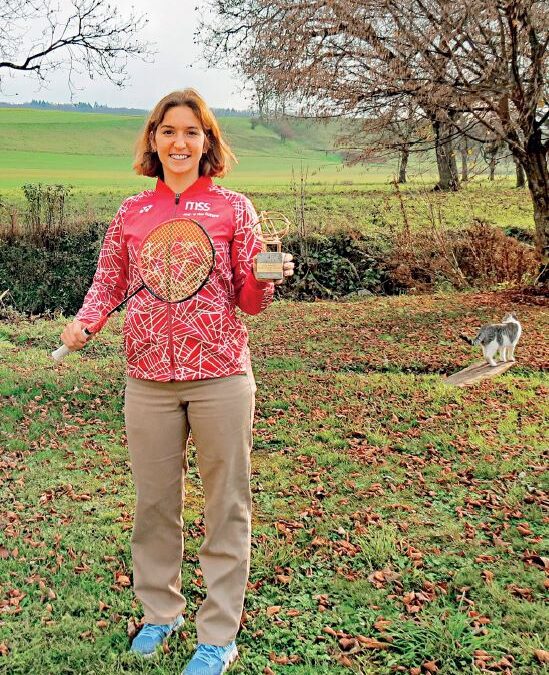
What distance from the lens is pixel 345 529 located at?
4.61 meters

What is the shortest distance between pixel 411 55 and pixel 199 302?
859 centimetres

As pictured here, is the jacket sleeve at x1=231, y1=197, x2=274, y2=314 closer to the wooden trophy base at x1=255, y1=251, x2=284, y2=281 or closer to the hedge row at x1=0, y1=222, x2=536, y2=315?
the wooden trophy base at x1=255, y1=251, x2=284, y2=281

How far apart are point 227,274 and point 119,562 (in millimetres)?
2289

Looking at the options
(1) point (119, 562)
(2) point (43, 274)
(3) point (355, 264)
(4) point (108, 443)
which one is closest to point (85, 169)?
(2) point (43, 274)

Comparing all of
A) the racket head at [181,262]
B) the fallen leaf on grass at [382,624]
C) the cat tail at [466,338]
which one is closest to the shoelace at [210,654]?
the fallen leaf on grass at [382,624]

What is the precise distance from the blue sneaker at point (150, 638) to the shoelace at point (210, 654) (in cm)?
29

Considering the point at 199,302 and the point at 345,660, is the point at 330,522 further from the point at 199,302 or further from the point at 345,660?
the point at 199,302

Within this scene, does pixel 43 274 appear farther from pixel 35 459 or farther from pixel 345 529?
pixel 345 529

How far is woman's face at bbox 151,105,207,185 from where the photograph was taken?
2.90 metres

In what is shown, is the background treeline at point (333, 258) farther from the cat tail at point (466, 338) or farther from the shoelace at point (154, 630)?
the shoelace at point (154, 630)

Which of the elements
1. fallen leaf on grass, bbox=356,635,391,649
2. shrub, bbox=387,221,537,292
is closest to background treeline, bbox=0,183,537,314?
shrub, bbox=387,221,537,292

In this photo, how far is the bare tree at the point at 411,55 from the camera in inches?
390

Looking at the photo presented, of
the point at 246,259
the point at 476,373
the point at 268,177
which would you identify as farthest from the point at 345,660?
the point at 268,177

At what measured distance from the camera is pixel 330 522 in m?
4.72
